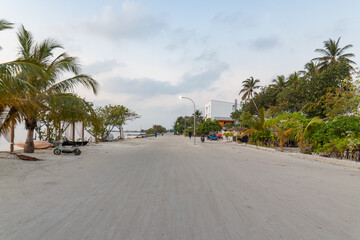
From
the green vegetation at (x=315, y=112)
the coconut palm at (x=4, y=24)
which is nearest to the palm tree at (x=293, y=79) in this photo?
the green vegetation at (x=315, y=112)

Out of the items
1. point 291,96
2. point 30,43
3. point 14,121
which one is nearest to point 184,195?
point 14,121

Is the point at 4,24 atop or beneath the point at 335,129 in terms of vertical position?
atop

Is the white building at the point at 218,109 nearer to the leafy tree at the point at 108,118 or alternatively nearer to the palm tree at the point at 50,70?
the leafy tree at the point at 108,118

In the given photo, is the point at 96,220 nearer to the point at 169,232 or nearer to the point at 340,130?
the point at 169,232

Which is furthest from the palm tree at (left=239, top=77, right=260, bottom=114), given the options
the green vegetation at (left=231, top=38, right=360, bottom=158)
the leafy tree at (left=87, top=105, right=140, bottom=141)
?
the leafy tree at (left=87, top=105, right=140, bottom=141)

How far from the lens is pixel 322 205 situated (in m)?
4.33

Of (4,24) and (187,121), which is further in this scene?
(187,121)

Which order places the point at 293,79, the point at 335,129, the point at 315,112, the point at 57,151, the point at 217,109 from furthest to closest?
the point at 217,109 < the point at 293,79 < the point at 315,112 < the point at 57,151 < the point at 335,129

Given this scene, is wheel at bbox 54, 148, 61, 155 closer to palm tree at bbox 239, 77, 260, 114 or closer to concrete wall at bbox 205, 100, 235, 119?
palm tree at bbox 239, 77, 260, 114

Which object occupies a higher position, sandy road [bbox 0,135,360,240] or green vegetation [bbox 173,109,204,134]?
green vegetation [bbox 173,109,204,134]

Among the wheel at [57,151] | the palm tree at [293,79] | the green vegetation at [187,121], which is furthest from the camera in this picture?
the green vegetation at [187,121]

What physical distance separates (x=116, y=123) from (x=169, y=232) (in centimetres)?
2777

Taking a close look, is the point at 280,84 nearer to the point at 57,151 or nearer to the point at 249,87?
the point at 249,87

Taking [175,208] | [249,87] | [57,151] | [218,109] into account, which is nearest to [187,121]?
[218,109]
